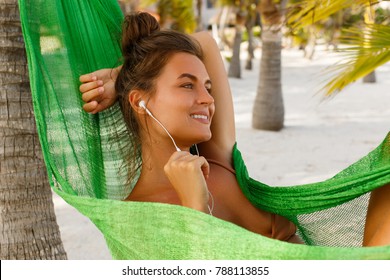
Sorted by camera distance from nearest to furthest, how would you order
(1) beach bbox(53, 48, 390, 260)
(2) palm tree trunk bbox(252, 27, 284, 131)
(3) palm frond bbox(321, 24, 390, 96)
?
(3) palm frond bbox(321, 24, 390, 96) < (1) beach bbox(53, 48, 390, 260) < (2) palm tree trunk bbox(252, 27, 284, 131)

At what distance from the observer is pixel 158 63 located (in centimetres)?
185

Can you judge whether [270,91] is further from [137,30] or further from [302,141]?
[137,30]

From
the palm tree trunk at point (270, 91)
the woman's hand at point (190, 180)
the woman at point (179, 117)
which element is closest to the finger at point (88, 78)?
the woman at point (179, 117)

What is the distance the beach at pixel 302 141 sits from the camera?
14.5 feet

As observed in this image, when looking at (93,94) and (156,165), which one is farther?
(93,94)

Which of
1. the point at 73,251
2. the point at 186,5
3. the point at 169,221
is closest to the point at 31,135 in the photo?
the point at 169,221

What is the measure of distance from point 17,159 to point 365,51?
2003mm

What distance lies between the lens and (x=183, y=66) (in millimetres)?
1845

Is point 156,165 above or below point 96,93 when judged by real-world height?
below

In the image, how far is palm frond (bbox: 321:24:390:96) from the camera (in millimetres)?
3285

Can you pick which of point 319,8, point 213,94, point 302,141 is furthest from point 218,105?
point 302,141

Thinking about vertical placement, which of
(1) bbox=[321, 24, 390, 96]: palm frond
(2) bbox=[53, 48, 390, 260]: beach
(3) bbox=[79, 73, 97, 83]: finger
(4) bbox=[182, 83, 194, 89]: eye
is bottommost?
(2) bbox=[53, 48, 390, 260]: beach

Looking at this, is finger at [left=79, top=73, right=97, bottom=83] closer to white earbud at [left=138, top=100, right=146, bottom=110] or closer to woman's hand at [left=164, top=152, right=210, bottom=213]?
white earbud at [left=138, top=100, right=146, bottom=110]

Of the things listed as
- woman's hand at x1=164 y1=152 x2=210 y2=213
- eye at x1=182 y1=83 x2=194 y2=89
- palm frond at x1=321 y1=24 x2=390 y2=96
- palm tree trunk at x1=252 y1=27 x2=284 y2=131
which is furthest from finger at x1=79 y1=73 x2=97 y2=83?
palm tree trunk at x1=252 y1=27 x2=284 y2=131
